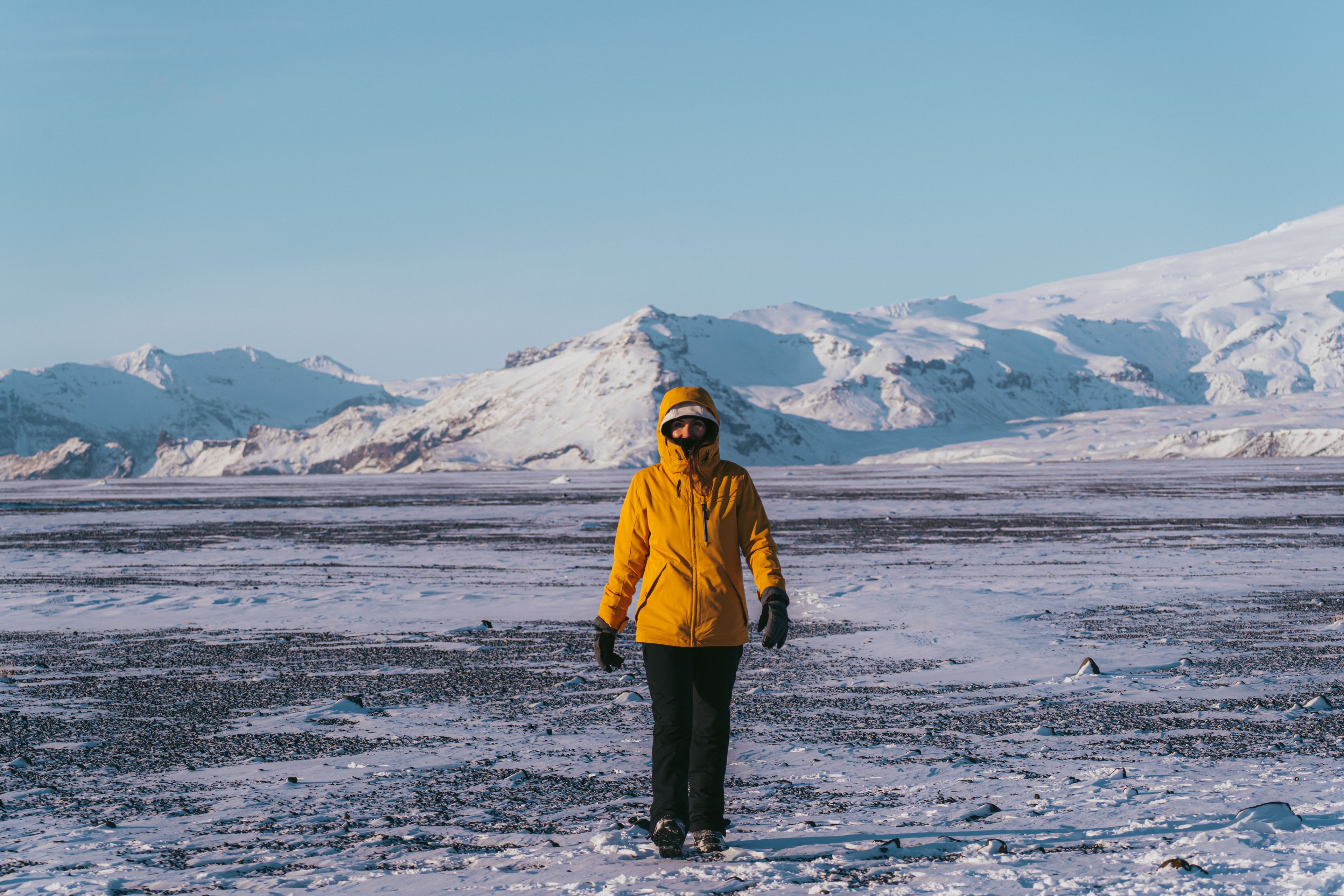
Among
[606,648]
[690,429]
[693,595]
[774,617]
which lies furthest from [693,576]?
[690,429]

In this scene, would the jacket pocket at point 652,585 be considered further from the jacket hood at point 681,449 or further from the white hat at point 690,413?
the white hat at point 690,413

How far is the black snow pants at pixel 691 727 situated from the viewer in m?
5.84

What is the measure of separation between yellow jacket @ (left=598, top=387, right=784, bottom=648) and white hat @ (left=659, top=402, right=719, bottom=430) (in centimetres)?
4

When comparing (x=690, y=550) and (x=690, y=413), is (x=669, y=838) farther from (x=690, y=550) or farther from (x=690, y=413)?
(x=690, y=413)

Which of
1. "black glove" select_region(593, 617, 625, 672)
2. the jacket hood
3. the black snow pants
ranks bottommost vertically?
the black snow pants

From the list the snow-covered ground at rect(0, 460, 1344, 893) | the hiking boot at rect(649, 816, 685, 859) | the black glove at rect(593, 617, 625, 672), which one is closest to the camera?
the snow-covered ground at rect(0, 460, 1344, 893)

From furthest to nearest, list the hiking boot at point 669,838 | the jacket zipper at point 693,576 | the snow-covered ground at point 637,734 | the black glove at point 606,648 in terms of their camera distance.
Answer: the black glove at point 606,648 < the jacket zipper at point 693,576 < the hiking boot at point 669,838 < the snow-covered ground at point 637,734

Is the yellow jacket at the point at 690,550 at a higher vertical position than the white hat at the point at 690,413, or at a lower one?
lower

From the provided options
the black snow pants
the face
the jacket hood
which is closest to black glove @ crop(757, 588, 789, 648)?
the black snow pants

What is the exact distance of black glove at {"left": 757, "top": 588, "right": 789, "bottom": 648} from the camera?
5824 millimetres

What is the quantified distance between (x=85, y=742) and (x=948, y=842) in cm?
583

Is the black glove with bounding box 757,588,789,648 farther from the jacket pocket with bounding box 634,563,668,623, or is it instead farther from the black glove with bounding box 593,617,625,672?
the black glove with bounding box 593,617,625,672

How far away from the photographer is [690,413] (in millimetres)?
5863

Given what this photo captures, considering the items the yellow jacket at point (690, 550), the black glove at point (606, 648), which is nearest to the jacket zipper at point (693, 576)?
the yellow jacket at point (690, 550)
